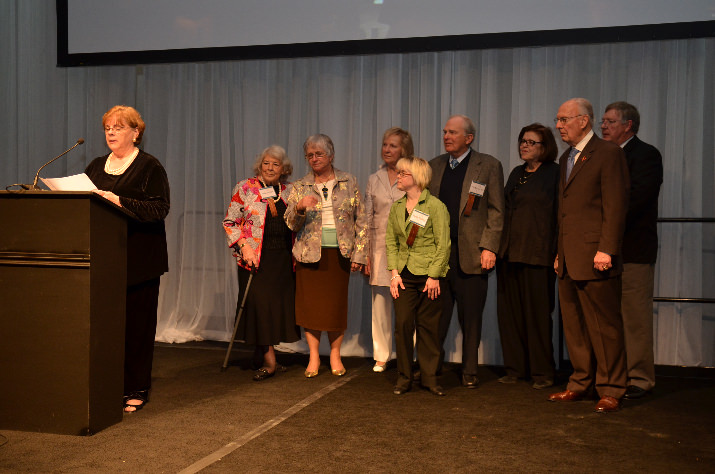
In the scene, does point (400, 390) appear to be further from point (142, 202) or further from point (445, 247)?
point (142, 202)

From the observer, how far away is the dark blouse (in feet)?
10.8

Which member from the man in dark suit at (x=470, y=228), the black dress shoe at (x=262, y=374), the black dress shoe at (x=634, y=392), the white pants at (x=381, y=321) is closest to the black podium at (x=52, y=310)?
the black dress shoe at (x=262, y=374)

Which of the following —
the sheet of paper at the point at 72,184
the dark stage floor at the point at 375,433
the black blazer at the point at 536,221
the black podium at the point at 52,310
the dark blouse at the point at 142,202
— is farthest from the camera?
the black blazer at the point at 536,221

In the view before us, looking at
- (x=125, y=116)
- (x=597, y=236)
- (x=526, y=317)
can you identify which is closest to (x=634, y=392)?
(x=526, y=317)

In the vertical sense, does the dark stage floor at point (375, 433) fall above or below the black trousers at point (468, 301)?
below

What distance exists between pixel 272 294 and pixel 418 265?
97 cm

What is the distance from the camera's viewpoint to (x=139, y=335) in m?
3.46

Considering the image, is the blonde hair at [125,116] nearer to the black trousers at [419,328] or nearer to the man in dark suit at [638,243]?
the black trousers at [419,328]

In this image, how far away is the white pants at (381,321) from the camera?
14.4ft

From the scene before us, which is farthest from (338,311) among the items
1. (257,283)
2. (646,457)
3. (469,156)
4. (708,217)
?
(708,217)

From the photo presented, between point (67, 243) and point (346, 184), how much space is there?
1.77 m

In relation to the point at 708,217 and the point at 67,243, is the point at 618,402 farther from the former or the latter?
the point at 67,243

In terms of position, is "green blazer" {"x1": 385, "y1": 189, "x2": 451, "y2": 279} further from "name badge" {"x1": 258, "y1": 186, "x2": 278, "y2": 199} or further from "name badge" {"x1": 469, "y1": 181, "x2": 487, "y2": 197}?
"name badge" {"x1": 258, "y1": 186, "x2": 278, "y2": 199}

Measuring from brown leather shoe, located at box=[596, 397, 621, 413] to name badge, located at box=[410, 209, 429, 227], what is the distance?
1.24 metres
